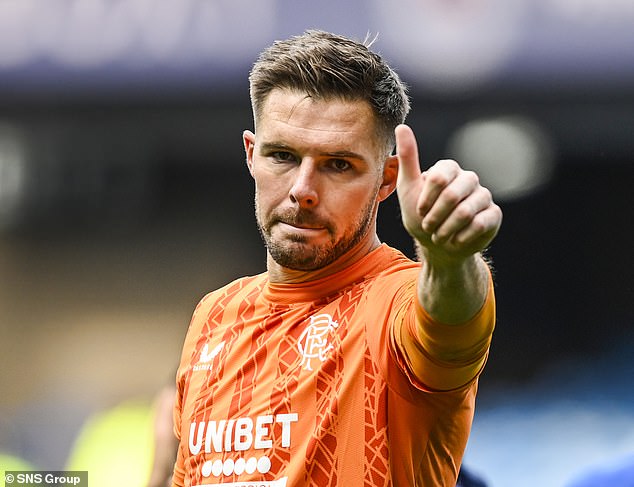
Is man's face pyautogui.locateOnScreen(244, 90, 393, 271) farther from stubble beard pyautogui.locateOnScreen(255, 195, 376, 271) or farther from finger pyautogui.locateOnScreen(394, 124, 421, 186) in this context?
finger pyautogui.locateOnScreen(394, 124, 421, 186)

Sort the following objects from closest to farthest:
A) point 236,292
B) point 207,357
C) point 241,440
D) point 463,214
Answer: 1. point 463,214
2. point 241,440
3. point 207,357
4. point 236,292

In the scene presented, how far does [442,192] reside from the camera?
1.27 meters

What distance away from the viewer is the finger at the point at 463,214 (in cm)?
126

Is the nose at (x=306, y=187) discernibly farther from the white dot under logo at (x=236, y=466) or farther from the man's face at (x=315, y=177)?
the white dot under logo at (x=236, y=466)

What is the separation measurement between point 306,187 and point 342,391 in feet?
1.33

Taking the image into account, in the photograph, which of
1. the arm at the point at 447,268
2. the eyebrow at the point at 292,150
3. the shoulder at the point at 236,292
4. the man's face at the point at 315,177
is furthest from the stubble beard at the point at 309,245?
the arm at the point at 447,268

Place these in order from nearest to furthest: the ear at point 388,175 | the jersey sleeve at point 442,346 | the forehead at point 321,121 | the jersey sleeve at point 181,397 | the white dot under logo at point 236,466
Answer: the jersey sleeve at point 442,346, the white dot under logo at point 236,466, the forehead at point 321,121, the ear at point 388,175, the jersey sleeve at point 181,397

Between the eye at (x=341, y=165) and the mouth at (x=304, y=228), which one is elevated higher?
the eye at (x=341, y=165)

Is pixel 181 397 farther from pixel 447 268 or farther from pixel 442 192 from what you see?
pixel 442 192

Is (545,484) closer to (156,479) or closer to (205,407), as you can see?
(156,479)

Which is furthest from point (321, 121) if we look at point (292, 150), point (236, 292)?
point (236, 292)

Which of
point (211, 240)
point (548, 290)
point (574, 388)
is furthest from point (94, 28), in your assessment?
point (574, 388)

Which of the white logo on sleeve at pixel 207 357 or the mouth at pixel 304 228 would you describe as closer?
the mouth at pixel 304 228

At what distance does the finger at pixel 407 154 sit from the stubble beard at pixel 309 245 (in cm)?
53
